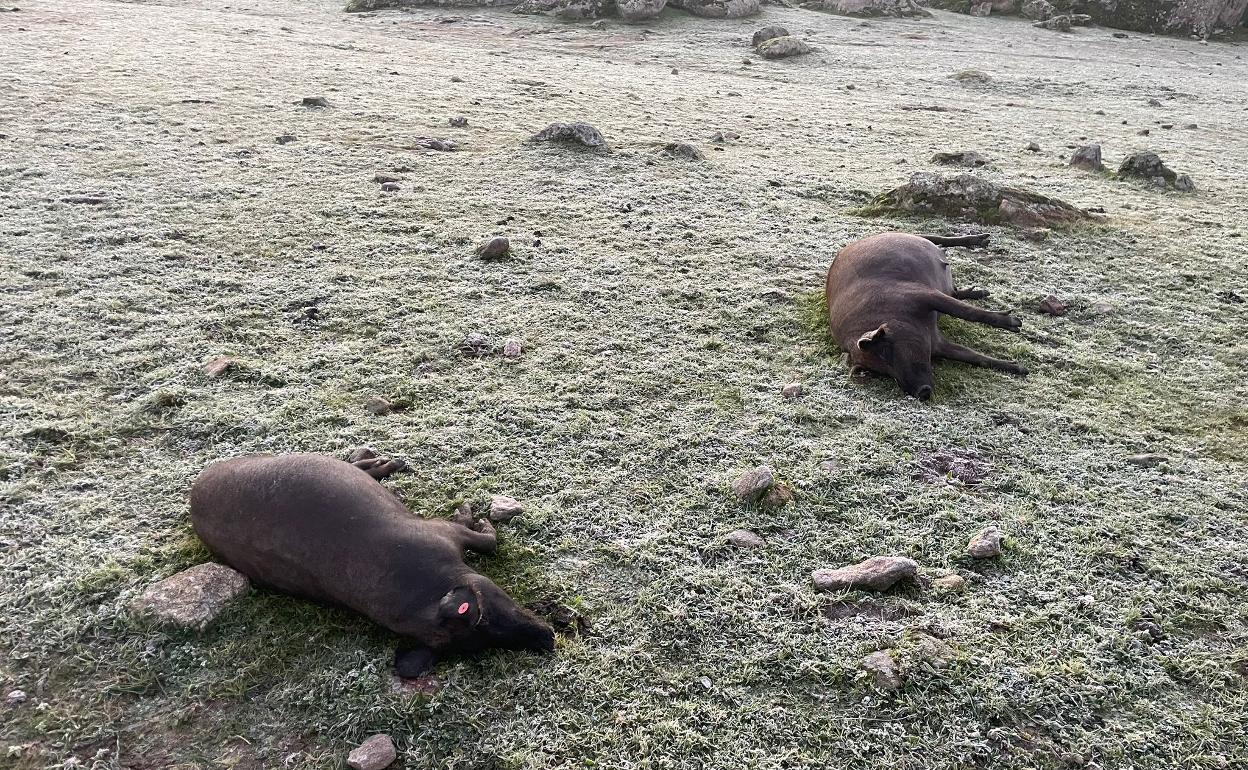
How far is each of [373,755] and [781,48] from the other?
48.5 ft

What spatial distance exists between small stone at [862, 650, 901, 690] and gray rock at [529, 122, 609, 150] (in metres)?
6.51

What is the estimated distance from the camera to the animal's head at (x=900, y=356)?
438 centimetres

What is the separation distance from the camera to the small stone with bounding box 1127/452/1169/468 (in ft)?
12.4

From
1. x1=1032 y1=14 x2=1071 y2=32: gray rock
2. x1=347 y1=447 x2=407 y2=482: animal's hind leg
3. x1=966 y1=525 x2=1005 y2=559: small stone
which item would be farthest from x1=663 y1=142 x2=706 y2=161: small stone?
x1=1032 y1=14 x2=1071 y2=32: gray rock

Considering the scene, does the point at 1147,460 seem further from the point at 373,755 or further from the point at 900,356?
the point at 373,755

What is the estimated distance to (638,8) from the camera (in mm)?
17719

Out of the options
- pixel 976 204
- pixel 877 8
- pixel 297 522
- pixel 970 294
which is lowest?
pixel 297 522

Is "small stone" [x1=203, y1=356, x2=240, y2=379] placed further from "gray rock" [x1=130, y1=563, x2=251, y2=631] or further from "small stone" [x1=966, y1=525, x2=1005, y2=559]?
"small stone" [x1=966, y1=525, x2=1005, y2=559]

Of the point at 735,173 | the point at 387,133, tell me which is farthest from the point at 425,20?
the point at 735,173

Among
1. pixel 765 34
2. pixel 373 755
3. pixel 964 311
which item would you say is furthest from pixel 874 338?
pixel 765 34

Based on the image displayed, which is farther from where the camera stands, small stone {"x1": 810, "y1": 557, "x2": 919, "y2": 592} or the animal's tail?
the animal's tail

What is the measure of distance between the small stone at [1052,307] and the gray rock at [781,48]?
1083 centimetres

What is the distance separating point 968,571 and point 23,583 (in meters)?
3.49

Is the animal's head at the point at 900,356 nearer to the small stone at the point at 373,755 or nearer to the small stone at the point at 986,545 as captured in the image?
the small stone at the point at 986,545
